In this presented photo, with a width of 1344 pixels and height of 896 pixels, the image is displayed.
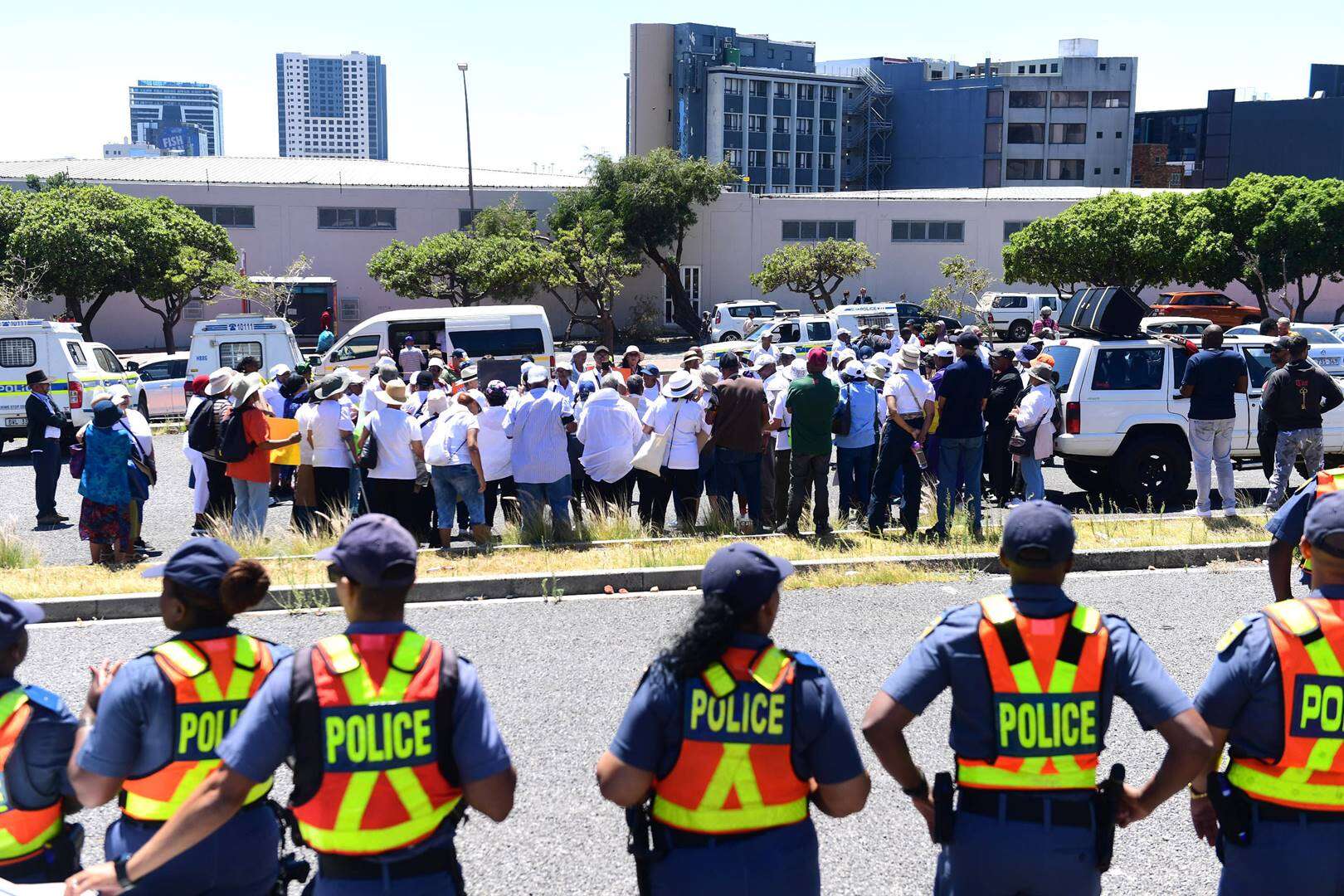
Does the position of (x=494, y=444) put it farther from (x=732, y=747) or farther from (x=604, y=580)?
(x=732, y=747)

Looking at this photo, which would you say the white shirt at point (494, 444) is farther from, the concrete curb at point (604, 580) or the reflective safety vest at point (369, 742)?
the reflective safety vest at point (369, 742)

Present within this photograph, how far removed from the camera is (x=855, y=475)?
39.9 ft

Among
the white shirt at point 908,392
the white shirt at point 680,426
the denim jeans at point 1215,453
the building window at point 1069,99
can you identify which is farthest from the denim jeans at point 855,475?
the building window at point 1069,99

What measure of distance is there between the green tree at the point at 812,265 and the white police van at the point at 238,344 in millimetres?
25859

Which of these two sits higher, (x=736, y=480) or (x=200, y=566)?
(x=200, y=566)

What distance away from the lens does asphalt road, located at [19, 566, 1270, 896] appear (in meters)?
5.06

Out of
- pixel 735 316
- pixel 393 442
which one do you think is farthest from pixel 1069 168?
pixel 393 442

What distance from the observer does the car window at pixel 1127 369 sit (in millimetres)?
13000

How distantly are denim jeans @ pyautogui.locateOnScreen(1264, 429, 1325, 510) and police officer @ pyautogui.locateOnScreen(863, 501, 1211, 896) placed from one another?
8.52m

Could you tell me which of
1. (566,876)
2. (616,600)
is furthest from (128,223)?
(566,876)

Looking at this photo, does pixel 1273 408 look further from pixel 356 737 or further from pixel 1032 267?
pixel 1032 267

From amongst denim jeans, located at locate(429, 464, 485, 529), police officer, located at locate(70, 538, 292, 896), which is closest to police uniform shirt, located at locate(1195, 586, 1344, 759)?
police officer, located at locate(70, 538, 292, 896)

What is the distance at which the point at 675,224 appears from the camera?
4697 cm

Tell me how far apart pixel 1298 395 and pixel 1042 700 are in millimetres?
8584
